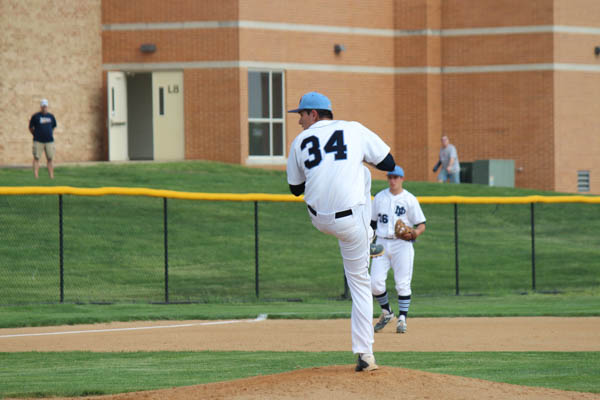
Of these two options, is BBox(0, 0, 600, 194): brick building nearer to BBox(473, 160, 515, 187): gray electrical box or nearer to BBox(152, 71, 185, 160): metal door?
BBox(152, 71, 185, 160): metal door

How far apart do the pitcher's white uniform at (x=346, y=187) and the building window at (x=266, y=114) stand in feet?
77.7

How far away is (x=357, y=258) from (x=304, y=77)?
2431cm

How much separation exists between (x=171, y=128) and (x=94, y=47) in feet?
12.2

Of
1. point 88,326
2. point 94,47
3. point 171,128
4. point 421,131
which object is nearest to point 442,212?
point 421,131

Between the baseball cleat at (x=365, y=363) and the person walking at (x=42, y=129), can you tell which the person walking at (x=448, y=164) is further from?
the baseball cleat at (x=365, y=363)

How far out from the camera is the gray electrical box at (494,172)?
1258 inches

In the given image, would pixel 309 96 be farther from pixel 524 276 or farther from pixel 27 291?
pixel 524 276

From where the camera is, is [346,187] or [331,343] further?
[331,343]

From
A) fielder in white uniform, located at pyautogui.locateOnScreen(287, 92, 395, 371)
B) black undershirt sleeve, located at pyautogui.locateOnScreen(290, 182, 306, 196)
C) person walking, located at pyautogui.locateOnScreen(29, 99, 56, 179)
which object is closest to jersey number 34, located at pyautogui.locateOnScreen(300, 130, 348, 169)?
fielder in white uniform, located at pyautogui.locateOnScreen(287, 92, 395, 371)

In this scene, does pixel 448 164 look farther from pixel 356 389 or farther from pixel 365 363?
pixel 356 389

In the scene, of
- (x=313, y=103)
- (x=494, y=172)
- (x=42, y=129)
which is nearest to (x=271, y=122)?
(x=494, y=172)

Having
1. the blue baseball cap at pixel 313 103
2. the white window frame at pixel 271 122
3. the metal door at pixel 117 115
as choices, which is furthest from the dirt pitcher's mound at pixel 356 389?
the metal door at pixel 117 115

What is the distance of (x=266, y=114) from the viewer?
3141 centimetres

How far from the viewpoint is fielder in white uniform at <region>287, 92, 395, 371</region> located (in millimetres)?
7410
